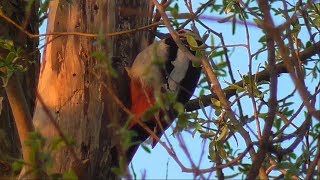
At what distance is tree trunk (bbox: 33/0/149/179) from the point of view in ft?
10.9

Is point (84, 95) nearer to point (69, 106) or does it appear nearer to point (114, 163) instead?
point (69, 106)

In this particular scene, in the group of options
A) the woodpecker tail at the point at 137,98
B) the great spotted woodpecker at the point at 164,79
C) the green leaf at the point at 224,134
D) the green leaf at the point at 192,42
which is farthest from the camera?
the woodpecker tail at the point at 137,98

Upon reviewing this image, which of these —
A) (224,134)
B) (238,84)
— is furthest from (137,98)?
(224,134)

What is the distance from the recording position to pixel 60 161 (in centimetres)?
325

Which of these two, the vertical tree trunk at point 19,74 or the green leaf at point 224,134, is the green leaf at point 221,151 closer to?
the green leaf at point 224,134

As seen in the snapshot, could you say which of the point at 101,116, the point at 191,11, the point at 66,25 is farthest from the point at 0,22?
the point at 191,11

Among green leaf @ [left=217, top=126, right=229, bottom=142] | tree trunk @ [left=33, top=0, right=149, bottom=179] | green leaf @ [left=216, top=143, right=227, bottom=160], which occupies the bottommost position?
green leaf @ [left=216, top=143, right=227, bottom=160]

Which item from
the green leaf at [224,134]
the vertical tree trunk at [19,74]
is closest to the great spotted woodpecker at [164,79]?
the green leaf at [224,134]

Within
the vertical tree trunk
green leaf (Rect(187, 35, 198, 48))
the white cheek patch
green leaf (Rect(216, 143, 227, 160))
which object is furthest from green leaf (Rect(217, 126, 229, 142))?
the vertical tree trunk

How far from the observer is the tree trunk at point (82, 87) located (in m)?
3.33

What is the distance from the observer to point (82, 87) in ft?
11.2

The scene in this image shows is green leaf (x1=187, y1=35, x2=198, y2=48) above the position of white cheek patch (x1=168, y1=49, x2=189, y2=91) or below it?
below

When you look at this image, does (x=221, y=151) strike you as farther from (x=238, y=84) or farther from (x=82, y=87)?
(x=82, y=87)

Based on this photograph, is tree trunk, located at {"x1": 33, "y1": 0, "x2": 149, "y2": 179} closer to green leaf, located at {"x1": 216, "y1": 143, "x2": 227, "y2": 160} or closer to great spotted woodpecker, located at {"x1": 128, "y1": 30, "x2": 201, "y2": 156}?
great spotted woodpecker, located at {"x1": 128, "y1": 30, "x2": 201, "y2": 156}
